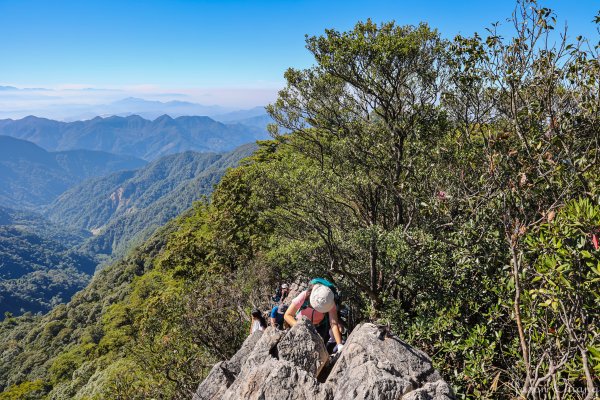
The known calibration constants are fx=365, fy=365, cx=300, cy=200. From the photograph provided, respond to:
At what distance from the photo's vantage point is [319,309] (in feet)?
26.1

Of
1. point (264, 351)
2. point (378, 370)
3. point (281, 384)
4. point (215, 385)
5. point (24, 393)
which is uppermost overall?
point (378, 370)

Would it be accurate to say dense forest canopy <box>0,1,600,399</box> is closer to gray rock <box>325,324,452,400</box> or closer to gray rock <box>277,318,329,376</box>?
gray rock <box>325,324,452,400</box>

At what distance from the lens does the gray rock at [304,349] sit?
7578mm

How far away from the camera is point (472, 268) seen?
8.51 metres

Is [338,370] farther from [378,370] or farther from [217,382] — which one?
[217,382]

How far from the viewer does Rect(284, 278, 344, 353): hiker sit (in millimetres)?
7855

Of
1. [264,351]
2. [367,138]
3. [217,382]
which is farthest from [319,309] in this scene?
[367,138]

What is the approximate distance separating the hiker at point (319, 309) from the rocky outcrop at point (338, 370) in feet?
1.45

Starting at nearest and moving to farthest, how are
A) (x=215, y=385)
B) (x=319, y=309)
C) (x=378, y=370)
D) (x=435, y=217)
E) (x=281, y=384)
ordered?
(x=378, y=370) < (x=281, y=384) < (x=319, y=309) < (x=215, y=385) < (x=435, y=217)

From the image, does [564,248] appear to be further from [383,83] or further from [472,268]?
[383,83]

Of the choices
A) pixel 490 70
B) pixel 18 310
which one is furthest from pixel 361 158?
pixel 18 310

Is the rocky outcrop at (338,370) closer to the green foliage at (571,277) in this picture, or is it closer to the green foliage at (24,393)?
the green foliage at (571,277)

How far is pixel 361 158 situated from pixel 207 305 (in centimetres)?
986

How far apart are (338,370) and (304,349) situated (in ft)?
3.07
